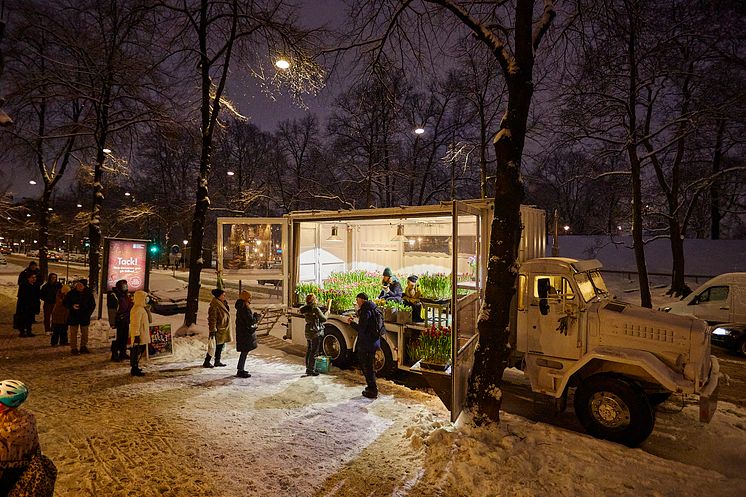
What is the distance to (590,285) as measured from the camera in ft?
22.1

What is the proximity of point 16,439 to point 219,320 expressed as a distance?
596 cm

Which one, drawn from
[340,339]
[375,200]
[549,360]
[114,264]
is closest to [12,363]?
[114,264]

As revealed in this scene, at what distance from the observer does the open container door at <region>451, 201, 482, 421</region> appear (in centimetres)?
535

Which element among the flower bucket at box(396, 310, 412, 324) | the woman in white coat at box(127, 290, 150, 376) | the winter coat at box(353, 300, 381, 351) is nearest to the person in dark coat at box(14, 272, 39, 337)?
the woman in white coat at box(127, 290, 150, 376)

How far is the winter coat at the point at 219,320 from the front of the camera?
27.3 ft

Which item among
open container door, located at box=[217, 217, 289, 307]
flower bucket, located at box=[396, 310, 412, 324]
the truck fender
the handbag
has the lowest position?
the handbag

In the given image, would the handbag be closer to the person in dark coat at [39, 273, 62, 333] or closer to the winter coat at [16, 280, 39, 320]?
the person in dark coat at [39, 273, 62, 333]

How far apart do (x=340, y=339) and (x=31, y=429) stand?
672cm

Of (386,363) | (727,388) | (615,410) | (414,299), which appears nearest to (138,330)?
(386,363)

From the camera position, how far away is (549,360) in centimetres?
642

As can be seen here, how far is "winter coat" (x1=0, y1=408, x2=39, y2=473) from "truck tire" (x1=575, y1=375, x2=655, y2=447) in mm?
6153

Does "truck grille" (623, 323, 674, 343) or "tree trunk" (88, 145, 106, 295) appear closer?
"truck grille" (623, 323, 674, 343)

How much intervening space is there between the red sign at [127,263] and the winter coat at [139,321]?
3156mm

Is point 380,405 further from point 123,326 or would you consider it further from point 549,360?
point 123,326
